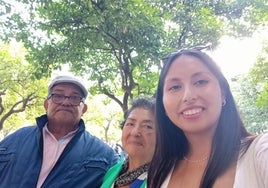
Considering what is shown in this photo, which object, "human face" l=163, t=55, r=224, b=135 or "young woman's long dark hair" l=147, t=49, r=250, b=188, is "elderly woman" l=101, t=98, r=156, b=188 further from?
"human face" l=163, t=55, r=224, b=135

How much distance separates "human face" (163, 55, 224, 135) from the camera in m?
1.83

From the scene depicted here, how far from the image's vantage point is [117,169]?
280cm

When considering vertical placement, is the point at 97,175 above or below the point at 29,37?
below

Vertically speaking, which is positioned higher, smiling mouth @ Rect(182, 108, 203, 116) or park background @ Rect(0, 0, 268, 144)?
park background @ Rect(0, 0, 268, 144)

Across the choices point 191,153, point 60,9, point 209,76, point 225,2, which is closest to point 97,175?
point 191,153

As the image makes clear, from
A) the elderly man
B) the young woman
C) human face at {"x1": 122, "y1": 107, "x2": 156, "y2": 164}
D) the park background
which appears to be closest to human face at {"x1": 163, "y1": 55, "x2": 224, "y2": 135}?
the young woman

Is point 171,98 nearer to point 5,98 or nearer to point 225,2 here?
point 225,2

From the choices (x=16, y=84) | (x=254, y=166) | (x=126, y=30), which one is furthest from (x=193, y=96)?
(x=16, y=84)

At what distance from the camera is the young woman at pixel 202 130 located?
66.1 inches

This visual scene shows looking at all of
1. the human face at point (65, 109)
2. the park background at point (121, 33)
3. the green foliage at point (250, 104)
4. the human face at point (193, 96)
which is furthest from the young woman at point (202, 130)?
Result: the green foliage at point (250, 104)

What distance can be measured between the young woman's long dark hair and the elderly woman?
0.39 metres

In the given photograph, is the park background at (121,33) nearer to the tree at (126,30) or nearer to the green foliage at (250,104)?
the tree at (126,30)

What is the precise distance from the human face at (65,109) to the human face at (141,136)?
0.73 m

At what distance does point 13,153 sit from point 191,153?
168cm
